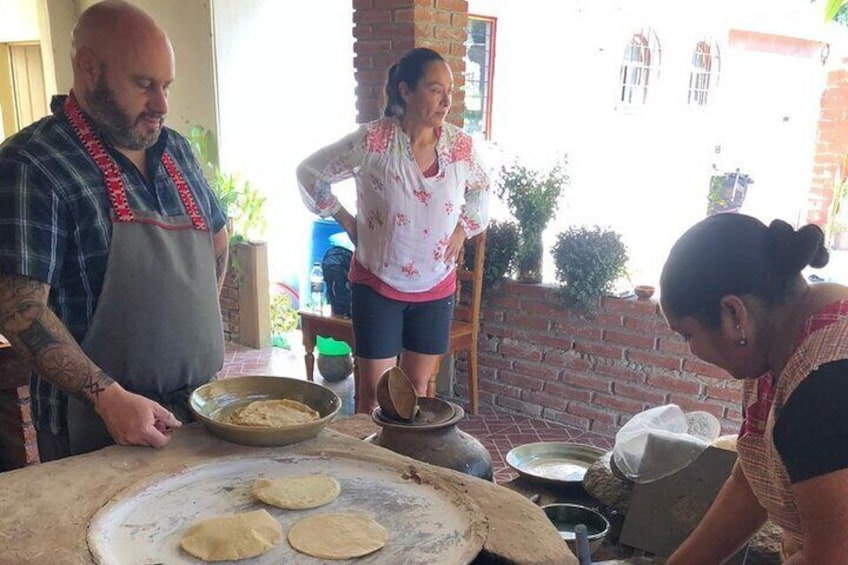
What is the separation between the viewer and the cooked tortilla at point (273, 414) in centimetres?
165

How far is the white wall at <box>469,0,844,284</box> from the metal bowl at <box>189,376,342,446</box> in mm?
5275

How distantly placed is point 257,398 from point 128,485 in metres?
0.45

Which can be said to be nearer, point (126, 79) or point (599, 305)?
point (126, 79)

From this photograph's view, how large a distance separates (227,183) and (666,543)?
4.17 meters

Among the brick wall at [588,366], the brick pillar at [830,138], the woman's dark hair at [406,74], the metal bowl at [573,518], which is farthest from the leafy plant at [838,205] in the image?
the metal bowl at [573,518]

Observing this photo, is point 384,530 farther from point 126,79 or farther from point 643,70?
point 643,70

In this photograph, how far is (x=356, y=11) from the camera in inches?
157

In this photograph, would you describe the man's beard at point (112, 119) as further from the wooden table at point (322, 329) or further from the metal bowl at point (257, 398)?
the wooden table at point (322, 329)

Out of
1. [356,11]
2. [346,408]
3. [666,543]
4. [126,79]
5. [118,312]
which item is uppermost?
[356,11]

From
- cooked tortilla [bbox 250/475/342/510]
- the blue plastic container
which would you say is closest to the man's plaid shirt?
cooked tortilla [bbox 250/475/342/510]

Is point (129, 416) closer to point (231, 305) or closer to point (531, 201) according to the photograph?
point (531, 201)

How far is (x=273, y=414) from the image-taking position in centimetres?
170

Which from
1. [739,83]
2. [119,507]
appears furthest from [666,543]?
[739,83]

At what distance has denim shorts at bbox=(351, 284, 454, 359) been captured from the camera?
2.80 meters
